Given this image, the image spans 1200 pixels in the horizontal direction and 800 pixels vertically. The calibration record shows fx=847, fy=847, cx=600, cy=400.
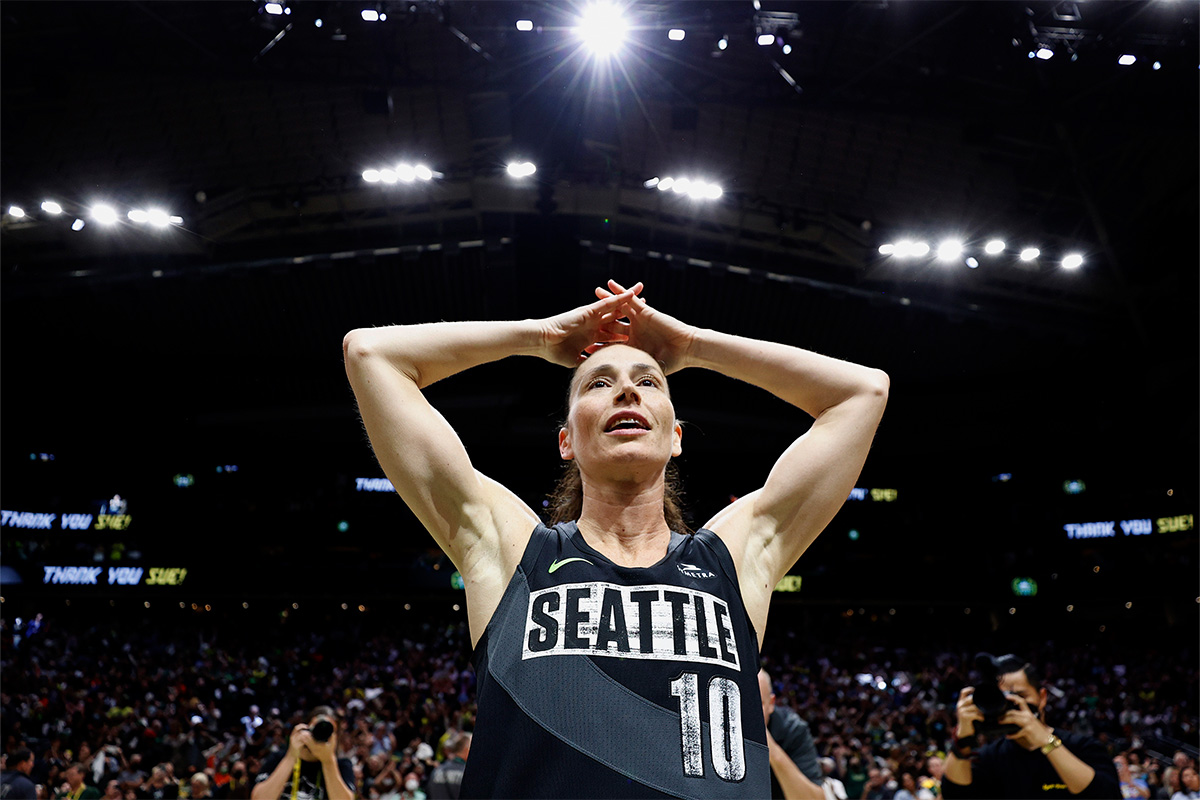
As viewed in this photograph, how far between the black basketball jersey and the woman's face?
0.28 metres

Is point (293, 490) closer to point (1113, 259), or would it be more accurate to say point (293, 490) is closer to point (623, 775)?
point (1113, 259)

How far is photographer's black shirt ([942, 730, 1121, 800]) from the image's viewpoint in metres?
3.59

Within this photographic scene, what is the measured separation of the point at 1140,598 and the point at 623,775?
89.6ft

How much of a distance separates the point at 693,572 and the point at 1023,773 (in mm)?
2624

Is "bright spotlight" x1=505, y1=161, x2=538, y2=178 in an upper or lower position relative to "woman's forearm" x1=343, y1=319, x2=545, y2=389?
upper

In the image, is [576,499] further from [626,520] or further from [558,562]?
[558,562]

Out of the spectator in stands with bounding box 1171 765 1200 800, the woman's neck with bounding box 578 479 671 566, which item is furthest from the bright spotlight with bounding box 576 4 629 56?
the spectator in stands with bounding box 1171 765 1200 800

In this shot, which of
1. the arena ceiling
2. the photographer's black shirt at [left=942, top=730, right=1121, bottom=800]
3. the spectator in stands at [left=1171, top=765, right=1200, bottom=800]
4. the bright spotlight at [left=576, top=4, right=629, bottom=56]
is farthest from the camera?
the arena ceiling

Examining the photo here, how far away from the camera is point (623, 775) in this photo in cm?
164

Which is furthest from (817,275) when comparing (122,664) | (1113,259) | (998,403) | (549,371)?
(122,664)

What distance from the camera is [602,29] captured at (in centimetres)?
984

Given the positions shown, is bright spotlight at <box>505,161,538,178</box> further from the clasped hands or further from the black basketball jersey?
the black basketball jersey

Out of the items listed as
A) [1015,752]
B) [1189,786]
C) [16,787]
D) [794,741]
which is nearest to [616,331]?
[1015,752]

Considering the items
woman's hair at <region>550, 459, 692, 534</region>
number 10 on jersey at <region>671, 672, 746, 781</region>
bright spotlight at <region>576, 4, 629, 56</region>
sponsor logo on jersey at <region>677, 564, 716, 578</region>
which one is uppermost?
bright spotlight at <region>576, 4, 629, 56</region>
